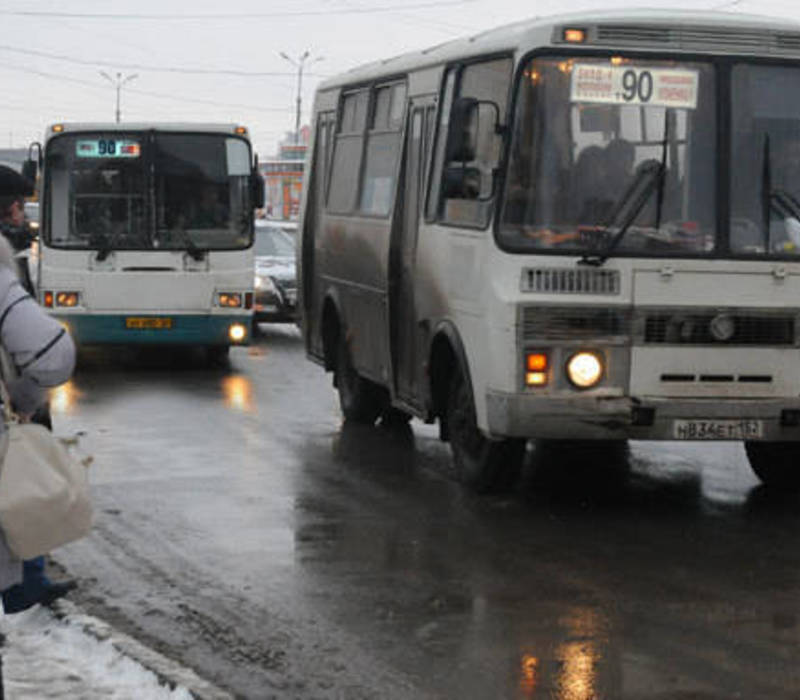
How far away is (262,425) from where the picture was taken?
15938 mm

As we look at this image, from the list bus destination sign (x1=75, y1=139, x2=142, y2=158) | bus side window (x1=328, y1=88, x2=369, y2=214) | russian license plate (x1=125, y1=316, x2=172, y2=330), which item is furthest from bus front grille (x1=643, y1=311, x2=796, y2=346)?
bus destination sign (x1=75, y1=139, x2=142, y2=158)

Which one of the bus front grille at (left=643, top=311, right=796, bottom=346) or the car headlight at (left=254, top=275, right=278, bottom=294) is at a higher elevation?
the bus front grille at (left=643, top=311, right=796, bottom=346)

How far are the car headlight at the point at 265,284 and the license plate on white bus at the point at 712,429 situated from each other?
56.7 ft

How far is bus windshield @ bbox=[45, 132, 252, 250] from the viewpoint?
68.7ft

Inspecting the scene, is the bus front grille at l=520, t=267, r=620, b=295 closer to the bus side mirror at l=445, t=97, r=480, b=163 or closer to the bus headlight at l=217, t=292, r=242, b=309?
the bus side mirror at l=445, t=97, r=480, b=163

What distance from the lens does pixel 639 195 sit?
437 inches

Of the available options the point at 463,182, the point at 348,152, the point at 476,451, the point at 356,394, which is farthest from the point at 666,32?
the point at 356,394

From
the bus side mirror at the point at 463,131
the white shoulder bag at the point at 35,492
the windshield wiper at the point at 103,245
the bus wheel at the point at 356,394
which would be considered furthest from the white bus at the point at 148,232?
the white shoulder bag at the point at 35,492

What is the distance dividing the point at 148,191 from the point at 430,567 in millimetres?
12071

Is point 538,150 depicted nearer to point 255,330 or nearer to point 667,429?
point 667,429

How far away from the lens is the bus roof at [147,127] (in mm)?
21109

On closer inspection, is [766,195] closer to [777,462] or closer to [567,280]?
[567,280]

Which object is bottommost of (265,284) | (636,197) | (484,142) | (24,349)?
(265,284)

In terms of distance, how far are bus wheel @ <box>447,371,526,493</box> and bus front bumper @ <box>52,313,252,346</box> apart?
9097 millimetres
